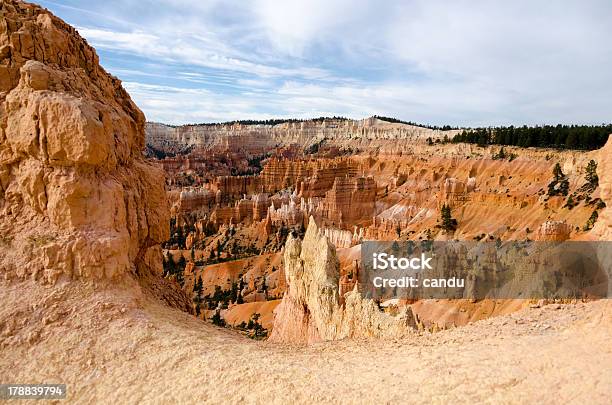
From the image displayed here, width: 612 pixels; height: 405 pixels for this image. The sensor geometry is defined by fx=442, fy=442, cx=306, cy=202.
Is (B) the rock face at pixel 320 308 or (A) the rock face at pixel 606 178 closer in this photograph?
(A) the rock face at pixel 606 178

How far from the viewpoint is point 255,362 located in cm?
698

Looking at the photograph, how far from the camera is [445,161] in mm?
67312

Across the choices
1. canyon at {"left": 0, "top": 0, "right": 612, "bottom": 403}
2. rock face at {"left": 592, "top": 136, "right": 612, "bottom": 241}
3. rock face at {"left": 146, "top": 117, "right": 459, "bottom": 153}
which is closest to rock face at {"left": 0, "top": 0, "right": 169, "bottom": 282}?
canyon at {"left": 0, "top": 0, "right": 612, "bottom": 403}

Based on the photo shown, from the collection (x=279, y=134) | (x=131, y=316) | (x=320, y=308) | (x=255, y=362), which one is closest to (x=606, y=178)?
(x=255, y=362)

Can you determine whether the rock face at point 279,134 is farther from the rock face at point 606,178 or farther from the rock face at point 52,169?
the rock face at point 606,178

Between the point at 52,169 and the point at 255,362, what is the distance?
5252mm

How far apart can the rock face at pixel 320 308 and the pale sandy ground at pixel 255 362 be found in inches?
156

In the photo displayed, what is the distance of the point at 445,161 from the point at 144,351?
65374 millimetres

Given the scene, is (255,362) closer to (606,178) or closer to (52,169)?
(52,169)

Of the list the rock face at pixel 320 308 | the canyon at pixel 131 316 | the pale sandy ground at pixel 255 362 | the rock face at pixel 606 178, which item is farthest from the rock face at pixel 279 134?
the pale sandy ground at pixel 255 362

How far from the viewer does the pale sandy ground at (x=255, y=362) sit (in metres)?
6.15

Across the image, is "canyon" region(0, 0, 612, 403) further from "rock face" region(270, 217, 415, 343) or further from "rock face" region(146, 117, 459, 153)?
"rock face" region(146, 117, 459, 153)

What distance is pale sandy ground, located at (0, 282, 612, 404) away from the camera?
615cm

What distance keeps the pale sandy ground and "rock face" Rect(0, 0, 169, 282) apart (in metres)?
0.63
